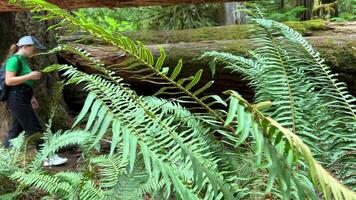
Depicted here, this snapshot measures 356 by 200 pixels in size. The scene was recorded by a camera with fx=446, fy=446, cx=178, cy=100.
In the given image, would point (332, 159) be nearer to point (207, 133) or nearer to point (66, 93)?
point (207, 133)

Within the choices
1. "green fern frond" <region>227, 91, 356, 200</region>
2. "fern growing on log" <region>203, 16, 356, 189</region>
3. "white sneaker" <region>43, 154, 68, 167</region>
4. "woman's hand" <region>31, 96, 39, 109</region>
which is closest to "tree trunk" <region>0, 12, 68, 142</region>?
"woman's hand" <region>31, 96, 39, 109</region>

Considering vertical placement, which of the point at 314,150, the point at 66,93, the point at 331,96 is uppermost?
the point at 331,96

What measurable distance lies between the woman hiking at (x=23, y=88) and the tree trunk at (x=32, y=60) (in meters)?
0.38

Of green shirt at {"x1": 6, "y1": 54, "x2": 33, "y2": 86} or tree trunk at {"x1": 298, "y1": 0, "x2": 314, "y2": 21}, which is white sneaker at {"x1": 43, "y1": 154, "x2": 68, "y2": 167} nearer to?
green shirt at {"x1": 6, "y1": 54, "x2": 33, "y2": 86}

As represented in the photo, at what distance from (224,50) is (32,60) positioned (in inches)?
93.3

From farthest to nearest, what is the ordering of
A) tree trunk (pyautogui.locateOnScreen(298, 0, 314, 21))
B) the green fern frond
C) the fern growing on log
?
1. tree trunk (pyautogui.locateOnScreen(298, 0, 314, 21))
2. the fern growing on log
3. the green fern frond

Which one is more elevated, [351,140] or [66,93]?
[351,140]

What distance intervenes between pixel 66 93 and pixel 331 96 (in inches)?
186

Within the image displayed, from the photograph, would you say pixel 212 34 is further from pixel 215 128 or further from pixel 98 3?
pixel 215 128

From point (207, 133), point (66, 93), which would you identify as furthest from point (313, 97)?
point (66, 93)

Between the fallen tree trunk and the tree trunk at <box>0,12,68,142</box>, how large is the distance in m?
0.38

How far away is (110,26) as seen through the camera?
9742 millimetres

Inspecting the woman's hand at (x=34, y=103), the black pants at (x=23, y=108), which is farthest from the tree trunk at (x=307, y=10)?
the black pants at (x=23, y=108)

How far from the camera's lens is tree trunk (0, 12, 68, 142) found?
5578mm
